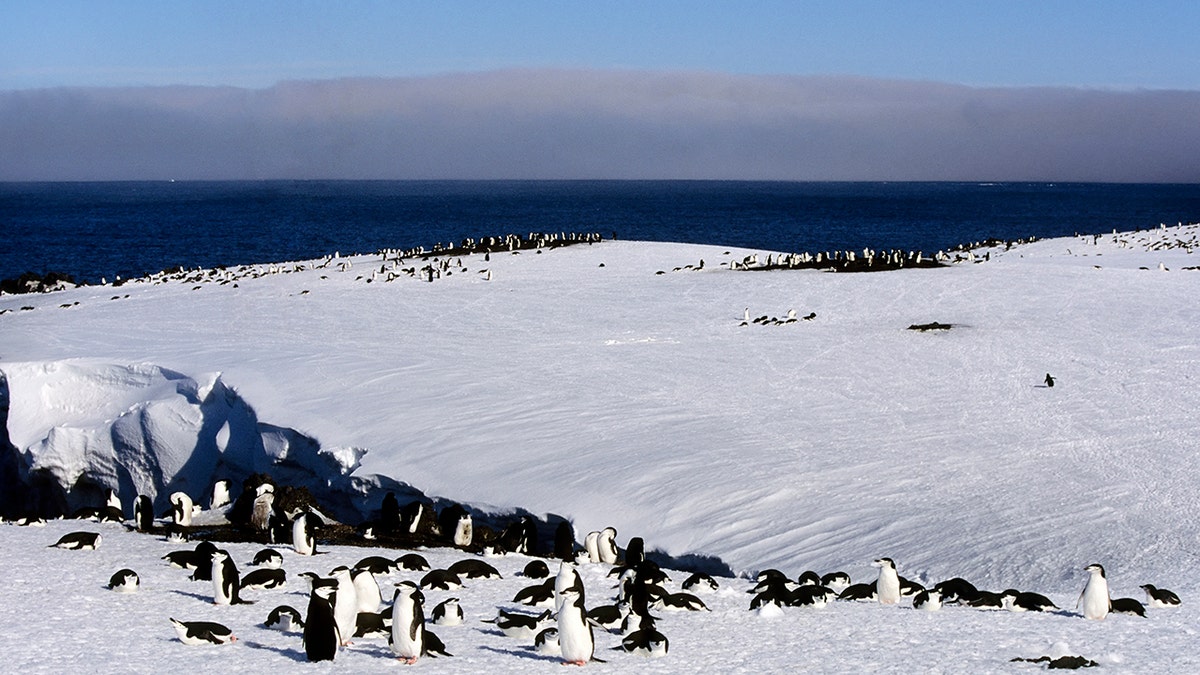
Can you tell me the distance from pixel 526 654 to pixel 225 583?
3707mm

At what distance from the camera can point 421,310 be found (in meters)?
34.0

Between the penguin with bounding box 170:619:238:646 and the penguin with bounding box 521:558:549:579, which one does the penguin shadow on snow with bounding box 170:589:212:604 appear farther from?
the penguin with bounding box 521:558:549:579

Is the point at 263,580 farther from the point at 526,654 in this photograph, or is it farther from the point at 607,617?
the point at 607,617

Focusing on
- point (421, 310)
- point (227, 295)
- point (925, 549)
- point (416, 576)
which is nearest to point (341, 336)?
point (421, 310)

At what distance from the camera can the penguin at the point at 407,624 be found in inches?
406

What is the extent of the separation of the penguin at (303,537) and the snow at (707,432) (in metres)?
0.51

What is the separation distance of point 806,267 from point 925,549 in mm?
28465

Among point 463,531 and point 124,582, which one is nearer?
point 124,582

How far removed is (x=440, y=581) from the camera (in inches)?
533

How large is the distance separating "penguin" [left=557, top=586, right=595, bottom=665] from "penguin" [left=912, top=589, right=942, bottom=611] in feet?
13.2

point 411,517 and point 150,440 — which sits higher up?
point 411,517

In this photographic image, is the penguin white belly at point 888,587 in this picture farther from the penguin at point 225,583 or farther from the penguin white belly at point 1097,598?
the penguin at point 225,583

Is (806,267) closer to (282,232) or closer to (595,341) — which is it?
(595,341)

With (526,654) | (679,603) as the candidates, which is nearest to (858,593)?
(679,603)
